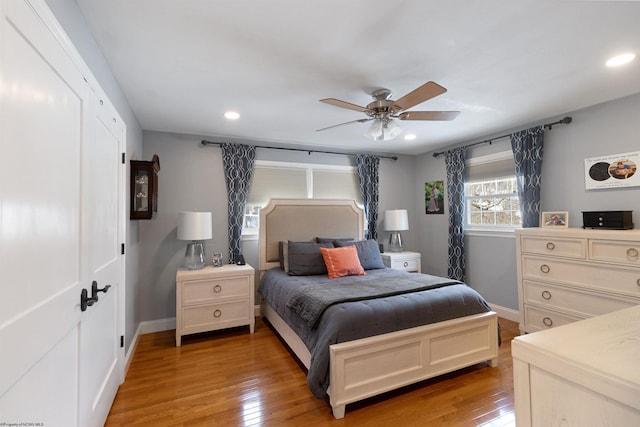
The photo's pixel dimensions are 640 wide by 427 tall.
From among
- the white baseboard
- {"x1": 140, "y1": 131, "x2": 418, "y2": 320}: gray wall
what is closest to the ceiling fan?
{"x1": 140, "y1": 131, "x2": 418, "y2": 320}: gray wall

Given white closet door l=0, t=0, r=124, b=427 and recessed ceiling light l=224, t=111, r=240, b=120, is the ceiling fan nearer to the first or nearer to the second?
recessed ceiling light l=224, t=111, r=240, b=120

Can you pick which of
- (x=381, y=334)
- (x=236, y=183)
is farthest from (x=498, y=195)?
(x=236, y=183)

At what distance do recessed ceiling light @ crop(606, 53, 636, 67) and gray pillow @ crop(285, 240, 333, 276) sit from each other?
9.89ft

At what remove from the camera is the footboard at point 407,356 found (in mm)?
1990

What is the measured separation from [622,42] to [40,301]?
11.2ft

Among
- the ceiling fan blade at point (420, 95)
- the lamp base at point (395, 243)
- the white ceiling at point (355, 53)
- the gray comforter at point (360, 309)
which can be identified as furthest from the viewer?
the lamp base at point (395, 243)

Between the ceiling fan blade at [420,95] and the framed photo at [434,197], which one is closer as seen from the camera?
the ceiling fan blade at [420,95]

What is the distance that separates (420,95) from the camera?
206cm

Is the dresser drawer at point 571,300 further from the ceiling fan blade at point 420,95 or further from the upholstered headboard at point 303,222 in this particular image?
the ceiling fan blade at point 420,95

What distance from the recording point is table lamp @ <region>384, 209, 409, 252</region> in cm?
451

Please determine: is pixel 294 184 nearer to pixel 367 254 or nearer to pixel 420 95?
pixel 367 254

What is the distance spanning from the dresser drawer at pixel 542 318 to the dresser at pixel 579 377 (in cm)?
259

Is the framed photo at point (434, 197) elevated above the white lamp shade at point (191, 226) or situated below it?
above

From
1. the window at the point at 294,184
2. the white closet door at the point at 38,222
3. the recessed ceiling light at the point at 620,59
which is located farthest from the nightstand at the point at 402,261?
the white closet door at the point at 38,222
